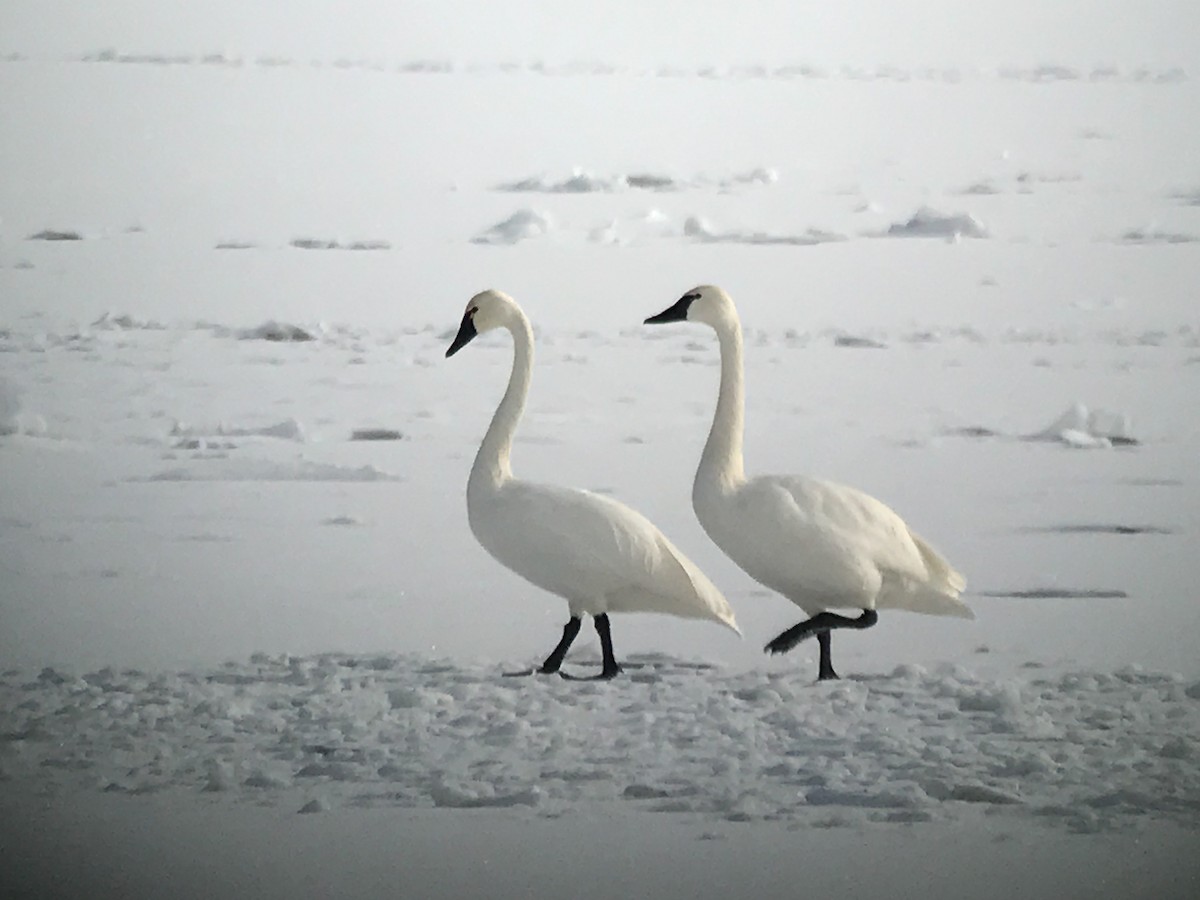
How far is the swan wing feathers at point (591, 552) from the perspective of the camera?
68.9 inches

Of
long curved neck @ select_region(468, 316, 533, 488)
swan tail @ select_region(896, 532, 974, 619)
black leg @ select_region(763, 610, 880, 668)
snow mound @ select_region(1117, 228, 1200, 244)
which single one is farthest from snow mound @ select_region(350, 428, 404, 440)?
snow mound @ select_region(1117, 228, 1200, 244)

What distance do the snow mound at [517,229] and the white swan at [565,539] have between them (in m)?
0.08

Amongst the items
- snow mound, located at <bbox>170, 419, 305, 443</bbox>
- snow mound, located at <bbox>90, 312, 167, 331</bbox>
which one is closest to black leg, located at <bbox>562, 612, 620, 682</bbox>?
snow mound, located at <bbox>170, 419, 305, 443</bbox>

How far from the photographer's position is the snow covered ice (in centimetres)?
182

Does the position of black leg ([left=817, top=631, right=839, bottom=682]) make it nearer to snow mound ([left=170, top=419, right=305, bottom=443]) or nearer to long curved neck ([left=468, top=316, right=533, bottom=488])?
long curved neck ([left=468, top=316, right=533, bottom=488])

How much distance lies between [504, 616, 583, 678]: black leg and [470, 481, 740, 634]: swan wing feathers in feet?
0.11

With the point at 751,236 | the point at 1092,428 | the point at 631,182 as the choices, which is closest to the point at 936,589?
the point at 1092,428

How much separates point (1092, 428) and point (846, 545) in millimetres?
392

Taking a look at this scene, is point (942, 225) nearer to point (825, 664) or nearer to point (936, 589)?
point (936, 589)

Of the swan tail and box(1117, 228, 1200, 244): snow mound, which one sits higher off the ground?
box(1117, 228, 1200, 244): snow mound

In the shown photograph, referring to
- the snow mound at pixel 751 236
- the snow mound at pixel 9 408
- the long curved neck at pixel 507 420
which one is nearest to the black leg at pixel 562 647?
the long curved neck at pixel 507 420

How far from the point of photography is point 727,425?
5.87ft

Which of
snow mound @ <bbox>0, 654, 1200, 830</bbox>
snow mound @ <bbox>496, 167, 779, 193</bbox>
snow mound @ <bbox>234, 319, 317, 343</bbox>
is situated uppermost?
snow mound @ <bbox>496, 167, 779, 193</bbox>

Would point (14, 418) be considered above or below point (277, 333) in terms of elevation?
below
